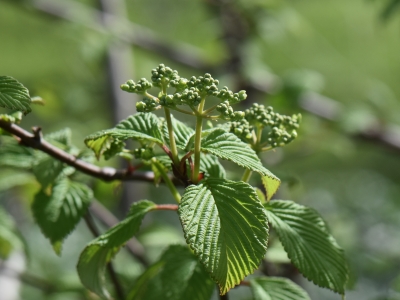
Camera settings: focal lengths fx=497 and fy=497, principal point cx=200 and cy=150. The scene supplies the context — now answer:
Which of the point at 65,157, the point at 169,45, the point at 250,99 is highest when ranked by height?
the point at 169,45

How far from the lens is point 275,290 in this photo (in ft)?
1.76

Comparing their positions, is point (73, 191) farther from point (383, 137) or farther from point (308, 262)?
Result: point (383, 137)

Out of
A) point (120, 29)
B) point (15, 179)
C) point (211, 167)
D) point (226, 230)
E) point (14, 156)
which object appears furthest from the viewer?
point (120, 29)

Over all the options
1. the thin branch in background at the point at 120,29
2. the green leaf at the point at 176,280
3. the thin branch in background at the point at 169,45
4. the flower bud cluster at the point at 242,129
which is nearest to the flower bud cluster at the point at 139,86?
the flower bud cluster at the point at 242,129

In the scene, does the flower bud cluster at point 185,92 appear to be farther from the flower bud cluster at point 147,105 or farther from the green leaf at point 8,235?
the green leaf at point 8,235

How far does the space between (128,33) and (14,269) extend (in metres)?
1.05

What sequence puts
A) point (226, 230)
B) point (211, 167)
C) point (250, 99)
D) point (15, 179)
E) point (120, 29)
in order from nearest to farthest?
point (226, 230)
point (211, 167)
point (15, 179)
point (250, 99)
point (120, 29)

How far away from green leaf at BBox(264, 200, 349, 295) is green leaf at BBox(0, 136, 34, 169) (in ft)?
1.00

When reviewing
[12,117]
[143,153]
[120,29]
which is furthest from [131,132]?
[120,29]

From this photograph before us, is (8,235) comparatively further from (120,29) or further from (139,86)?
(120,29)

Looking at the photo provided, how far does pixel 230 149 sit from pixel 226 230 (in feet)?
0.25

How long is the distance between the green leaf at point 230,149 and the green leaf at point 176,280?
0.17 m

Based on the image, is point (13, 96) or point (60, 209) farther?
point (60, 209)

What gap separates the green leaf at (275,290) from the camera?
52 centimetres
